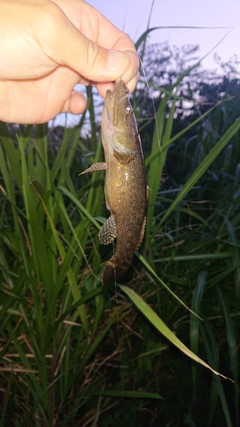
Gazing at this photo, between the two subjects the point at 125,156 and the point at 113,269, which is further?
the point at 113,269

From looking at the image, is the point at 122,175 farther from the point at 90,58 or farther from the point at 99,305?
the point at 99,305

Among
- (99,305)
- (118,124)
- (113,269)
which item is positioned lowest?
(99,305)

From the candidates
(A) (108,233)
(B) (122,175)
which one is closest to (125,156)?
(B) (122,175)

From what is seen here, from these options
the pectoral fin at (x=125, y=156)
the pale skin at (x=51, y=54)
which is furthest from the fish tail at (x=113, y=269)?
the pale skin at (x=51, y=54)

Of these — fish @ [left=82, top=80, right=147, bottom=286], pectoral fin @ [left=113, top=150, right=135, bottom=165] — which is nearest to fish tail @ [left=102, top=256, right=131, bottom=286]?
fish @ [left=82, top=80, right=147, bottom=286]

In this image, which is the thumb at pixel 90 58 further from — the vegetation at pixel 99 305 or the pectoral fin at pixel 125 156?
the vegetation at pixel 99 305

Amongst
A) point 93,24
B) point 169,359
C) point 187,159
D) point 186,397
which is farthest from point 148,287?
point 93,24
